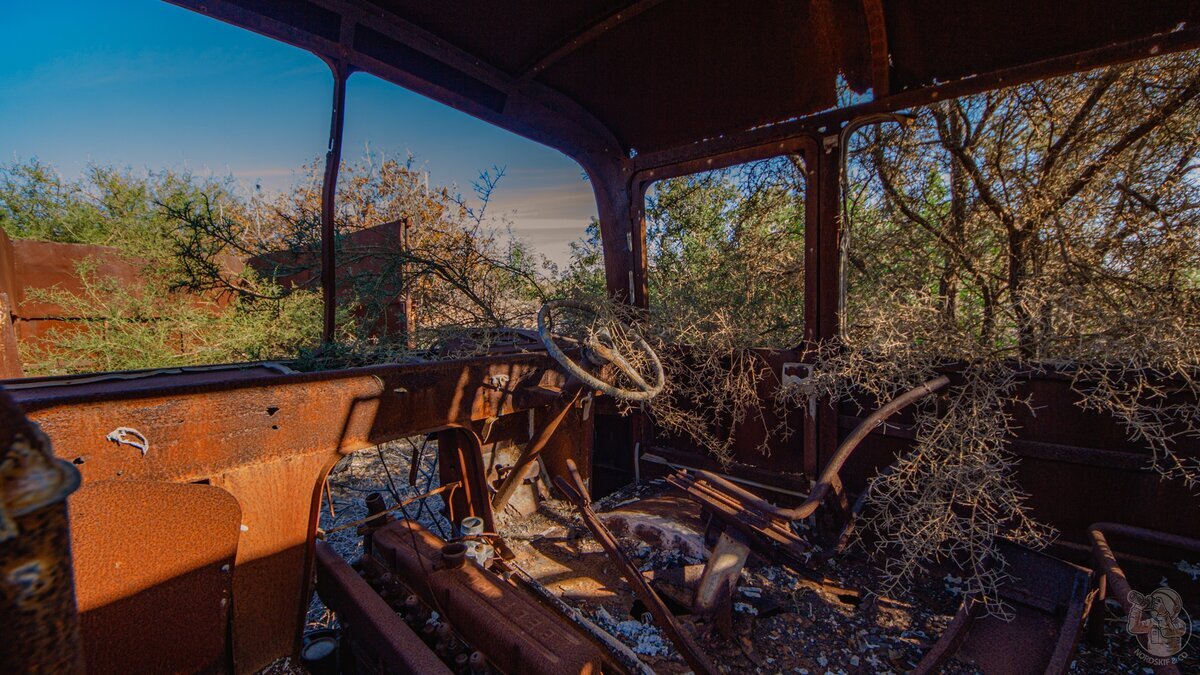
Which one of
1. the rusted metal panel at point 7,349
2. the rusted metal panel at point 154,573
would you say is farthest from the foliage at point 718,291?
the rusted metal panel at point 7,349

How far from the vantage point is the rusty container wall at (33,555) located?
1.31ft

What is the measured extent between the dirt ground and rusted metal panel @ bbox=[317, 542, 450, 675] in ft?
0.74

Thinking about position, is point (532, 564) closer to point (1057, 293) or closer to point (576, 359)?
point (576, 359)

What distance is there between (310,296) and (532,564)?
492cm

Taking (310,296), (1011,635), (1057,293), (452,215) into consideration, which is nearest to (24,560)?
(1011,635)

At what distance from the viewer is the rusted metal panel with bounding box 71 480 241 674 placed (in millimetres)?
1427

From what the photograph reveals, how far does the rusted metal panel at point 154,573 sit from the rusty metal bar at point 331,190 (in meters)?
1.21

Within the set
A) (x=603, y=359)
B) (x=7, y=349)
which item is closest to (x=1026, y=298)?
(x=603, y=359)

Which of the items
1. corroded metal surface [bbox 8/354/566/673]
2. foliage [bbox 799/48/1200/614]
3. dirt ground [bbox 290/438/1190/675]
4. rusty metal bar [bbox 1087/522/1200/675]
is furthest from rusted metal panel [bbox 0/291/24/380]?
rusty metal bar [bbox 1087/522/1200/675]

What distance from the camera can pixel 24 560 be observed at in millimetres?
408

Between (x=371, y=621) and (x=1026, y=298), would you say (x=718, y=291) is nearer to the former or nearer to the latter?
(x=1026, y=298)

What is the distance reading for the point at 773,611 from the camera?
2480mm

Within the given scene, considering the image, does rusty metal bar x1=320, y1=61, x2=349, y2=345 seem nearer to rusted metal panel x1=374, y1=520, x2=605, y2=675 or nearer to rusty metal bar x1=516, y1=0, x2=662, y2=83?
rusty metal bar x1=516, y1=0, x2=662, y2=83

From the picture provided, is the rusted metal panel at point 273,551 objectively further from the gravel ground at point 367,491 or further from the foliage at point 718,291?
the foliage at point 718,291
